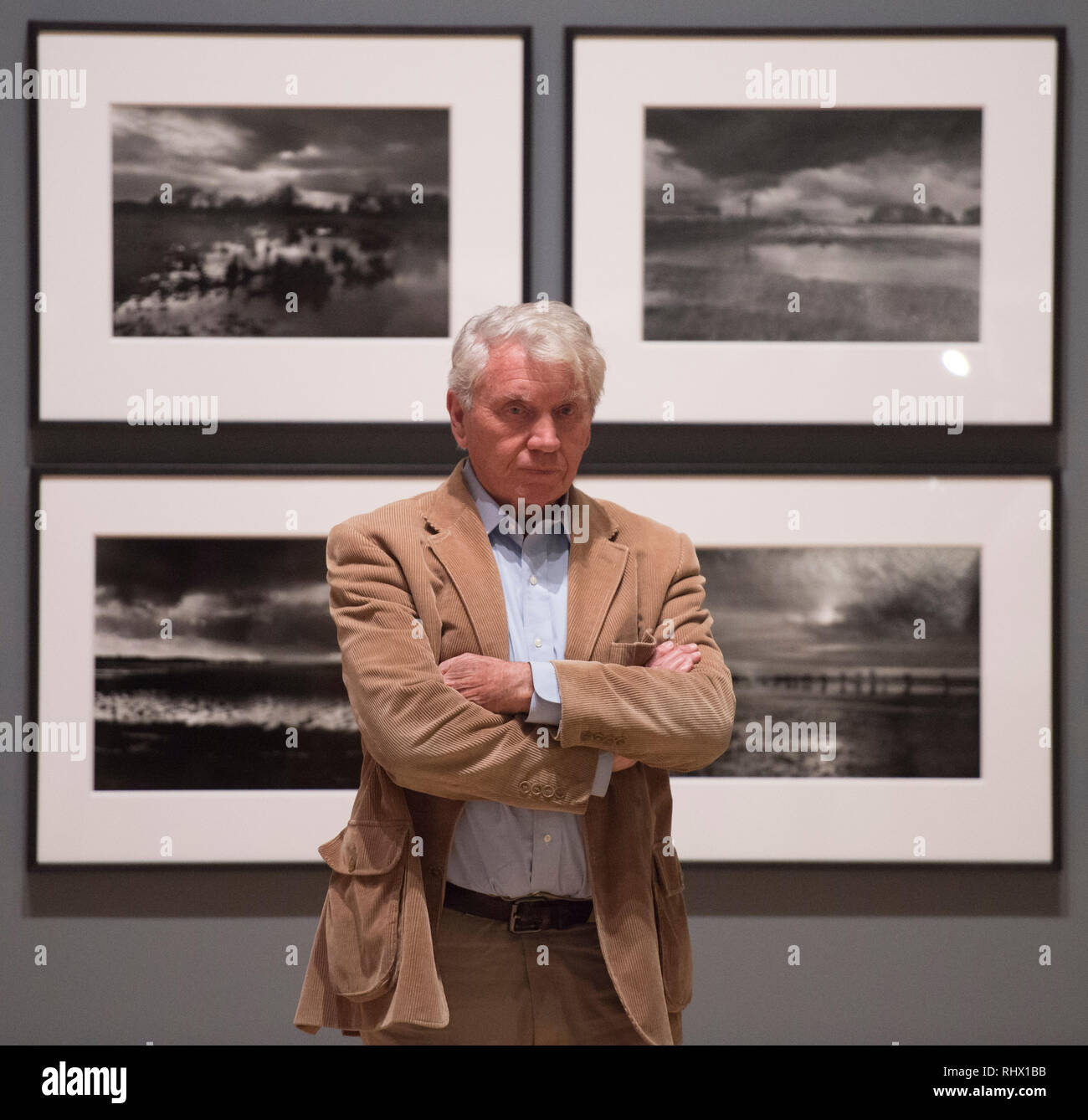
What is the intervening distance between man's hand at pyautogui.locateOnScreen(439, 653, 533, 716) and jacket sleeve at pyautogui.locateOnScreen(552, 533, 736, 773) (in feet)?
0.18

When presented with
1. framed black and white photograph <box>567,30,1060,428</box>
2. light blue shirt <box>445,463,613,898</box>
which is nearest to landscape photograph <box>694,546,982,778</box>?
framed black and white photograph <box>567,30,1060,428</box>

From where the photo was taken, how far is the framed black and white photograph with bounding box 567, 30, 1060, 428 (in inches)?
93.0

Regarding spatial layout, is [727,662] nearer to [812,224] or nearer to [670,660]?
[670,660]

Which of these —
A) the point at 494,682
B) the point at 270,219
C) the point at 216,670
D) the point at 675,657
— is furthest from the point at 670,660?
the point at 270,219

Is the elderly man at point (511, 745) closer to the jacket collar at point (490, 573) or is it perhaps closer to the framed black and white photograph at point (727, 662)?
the jacket collar at point (490, 573)

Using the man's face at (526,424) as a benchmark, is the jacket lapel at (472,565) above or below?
below

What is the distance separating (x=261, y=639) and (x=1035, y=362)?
1861 millimetres

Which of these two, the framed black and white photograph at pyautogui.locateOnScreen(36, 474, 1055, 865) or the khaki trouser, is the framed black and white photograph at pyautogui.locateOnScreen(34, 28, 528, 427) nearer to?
the framed black and white photograph at pyautogui.locateOnScreen(36, 474, 1055, 865)

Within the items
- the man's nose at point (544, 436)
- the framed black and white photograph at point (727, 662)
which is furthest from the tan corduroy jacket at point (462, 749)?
the framed black and white photograph at point (727, 662)

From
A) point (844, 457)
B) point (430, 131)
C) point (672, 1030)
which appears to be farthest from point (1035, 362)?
point (672, 1030)

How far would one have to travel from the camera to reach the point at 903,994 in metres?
2.40

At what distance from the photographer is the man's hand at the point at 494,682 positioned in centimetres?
158

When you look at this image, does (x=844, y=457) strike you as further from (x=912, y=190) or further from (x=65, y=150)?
(x=65, y=150)

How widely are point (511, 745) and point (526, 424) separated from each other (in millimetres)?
514
